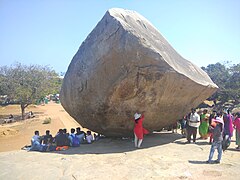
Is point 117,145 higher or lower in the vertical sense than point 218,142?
lower

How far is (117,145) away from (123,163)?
6.88 feet

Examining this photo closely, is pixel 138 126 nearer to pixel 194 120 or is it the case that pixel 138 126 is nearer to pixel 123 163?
pixel 123 163

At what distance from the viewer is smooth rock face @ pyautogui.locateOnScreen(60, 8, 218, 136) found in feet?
26.0

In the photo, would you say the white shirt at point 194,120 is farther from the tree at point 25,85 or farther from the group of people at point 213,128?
the tree at point 25,85

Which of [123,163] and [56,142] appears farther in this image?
[56,142]

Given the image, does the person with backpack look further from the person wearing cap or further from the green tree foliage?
the green tree foliage

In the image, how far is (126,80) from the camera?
7770 millimetres

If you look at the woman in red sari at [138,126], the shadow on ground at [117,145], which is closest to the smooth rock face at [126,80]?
the woman in red sari at [138,126]

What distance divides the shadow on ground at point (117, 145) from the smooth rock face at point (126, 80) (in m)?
0.33

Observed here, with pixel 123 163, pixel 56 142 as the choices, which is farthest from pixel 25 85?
pixel 123 163

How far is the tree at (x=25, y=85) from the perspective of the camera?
1010 inches

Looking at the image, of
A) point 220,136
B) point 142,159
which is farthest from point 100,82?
point 220,136

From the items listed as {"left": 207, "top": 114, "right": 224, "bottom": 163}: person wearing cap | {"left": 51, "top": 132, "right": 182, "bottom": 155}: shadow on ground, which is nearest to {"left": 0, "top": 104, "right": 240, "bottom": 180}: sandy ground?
{"left": 51, "top": 132, "right": 182, "bottom": 155}: shadow on ground

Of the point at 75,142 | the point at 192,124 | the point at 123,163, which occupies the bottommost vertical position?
the point at 123,163
